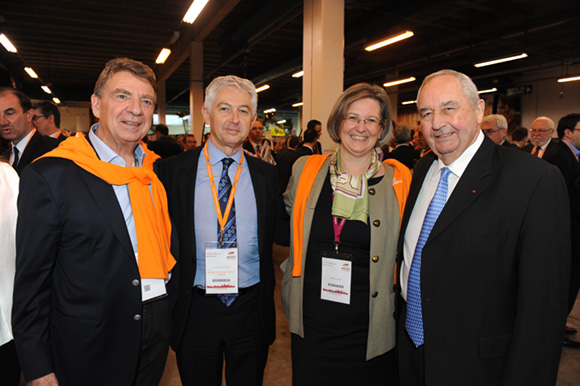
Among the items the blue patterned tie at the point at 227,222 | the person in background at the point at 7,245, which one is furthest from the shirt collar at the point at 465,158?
the person in background at the point at 7,245

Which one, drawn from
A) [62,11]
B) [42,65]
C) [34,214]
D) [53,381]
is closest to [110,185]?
[34,214]

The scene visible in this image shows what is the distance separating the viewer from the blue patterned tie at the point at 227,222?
1.74m

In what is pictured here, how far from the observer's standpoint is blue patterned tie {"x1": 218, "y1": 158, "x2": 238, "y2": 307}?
1743mm

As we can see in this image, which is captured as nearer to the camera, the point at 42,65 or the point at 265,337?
the point at 265,337

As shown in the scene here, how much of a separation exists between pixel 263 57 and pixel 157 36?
427 centimetres

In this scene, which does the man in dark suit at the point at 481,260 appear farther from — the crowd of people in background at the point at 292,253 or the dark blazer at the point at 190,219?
the dark blazer at the point at 190,219

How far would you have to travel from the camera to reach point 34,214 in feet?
4.09

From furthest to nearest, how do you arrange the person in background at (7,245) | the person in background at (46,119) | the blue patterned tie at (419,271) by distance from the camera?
the person in background at (46,119), the blue patterned tie at (419,271), the person in background at (7,245)

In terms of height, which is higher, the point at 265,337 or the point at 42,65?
the point at 42,65

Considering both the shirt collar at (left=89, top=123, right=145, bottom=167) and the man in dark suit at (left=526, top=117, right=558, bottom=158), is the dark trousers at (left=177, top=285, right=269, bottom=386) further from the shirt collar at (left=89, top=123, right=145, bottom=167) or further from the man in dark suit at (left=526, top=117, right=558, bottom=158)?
the man in dark suit at (left=526, top=117, right=558, bottom=158)

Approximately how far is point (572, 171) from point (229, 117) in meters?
3.47

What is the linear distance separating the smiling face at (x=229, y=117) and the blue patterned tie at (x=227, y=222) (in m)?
0.11

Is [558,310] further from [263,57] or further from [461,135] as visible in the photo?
[263,57]

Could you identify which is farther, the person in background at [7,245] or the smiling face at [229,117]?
the smiling face at [229,117]
